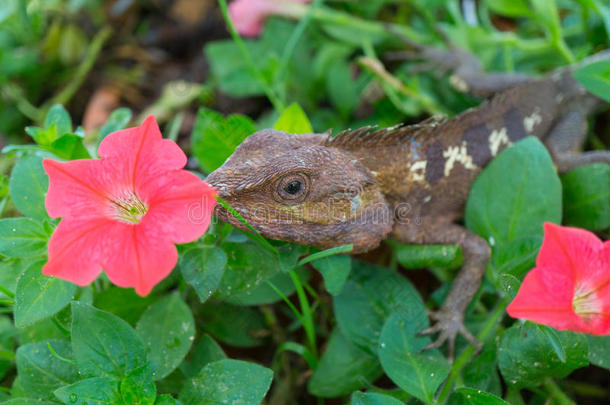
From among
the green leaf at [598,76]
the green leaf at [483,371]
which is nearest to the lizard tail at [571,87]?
the green leaf at [598,76]

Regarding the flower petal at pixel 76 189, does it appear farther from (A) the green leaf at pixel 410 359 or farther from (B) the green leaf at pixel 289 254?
(A) the green leaf at pixel 410 359

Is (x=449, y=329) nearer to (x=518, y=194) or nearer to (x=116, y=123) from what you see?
(x=518, y=194)

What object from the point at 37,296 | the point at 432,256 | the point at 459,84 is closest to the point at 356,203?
the point at 432,256

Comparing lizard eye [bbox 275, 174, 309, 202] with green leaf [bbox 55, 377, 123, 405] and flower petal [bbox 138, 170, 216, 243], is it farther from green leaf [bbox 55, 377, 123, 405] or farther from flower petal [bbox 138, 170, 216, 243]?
green leaf [bbox 55, 377, 123, 405]

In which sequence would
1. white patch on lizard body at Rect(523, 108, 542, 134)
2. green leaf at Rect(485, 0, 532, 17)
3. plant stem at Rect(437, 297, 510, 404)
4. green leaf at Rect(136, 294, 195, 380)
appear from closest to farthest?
green leaf at Rect(136, 294, 195, 380)
plant stem at Rect(437, 297, 510, 404)
white patch on lizard body at Rect(523, 108, 542, 134)
green leaf at Rect(485, 0, 532, 17)

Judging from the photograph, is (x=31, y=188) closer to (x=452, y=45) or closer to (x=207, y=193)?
(x=207, y=193)

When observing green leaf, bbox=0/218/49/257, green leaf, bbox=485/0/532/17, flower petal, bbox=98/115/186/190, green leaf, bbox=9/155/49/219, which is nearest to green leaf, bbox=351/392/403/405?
flower petal, bbox=98/115/186/190
